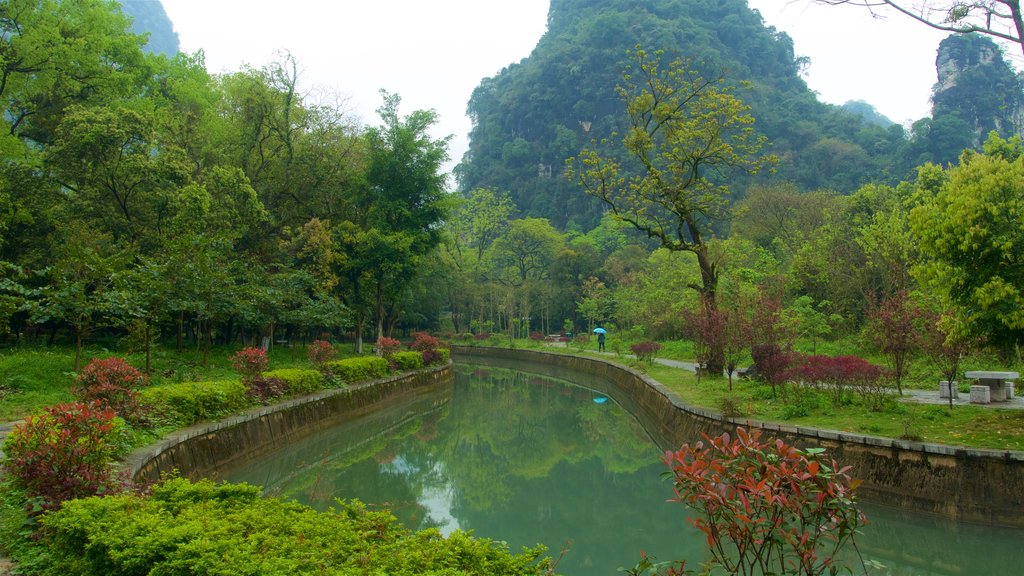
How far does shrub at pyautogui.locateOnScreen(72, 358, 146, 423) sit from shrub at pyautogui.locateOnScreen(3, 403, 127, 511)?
8.19 feet

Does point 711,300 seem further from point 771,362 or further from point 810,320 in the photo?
point 810,320

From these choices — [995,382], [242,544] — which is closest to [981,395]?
[995,382]

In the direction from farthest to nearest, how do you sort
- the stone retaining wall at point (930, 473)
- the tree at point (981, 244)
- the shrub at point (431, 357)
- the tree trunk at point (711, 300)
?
1. the shrub at point (431, 357)
2. the tree trunk at point (711, 300)
3. the tree at point (981, 244)
4. the stone retaining wall at point (930, 473)

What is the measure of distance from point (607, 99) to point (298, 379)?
238ft

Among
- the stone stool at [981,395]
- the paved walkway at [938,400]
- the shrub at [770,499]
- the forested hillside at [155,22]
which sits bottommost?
the paved walkway at [938,400]

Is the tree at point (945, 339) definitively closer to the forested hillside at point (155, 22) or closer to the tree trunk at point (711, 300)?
the tree trunk at point (711, 300)

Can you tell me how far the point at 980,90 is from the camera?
5619 centimetres

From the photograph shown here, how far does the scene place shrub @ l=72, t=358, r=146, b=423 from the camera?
825 centimetres

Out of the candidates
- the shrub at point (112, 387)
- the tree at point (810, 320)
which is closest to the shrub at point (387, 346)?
the shrub at point (112, 387)

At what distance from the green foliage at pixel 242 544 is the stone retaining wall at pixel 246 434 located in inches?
68.2

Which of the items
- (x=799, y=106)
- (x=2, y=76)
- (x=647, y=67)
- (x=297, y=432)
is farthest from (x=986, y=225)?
(x=799, y=106)

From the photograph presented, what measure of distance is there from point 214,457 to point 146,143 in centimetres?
1155

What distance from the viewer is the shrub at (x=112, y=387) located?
825 cm

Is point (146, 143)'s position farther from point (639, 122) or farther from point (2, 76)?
point (639, 122)
